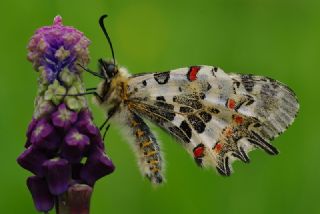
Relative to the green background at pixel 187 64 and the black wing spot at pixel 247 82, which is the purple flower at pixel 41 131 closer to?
the black wing spot at pixel 247 82

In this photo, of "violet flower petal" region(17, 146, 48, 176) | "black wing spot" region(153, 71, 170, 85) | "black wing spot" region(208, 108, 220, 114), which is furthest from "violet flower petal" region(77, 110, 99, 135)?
"black wing spot" region(208, 108, 220, 114)

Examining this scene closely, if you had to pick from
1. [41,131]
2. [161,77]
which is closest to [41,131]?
[41,131]

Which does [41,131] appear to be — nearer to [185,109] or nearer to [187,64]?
[185,109]

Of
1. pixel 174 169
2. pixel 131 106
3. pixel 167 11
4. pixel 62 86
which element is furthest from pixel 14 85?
pixel 62 86

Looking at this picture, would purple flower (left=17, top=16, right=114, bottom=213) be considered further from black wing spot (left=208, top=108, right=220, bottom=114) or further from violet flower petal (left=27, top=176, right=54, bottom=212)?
black wing spot (left=208, top=108, right=220, bottom=114)

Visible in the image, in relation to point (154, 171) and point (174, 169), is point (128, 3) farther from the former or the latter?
point (154, 171)

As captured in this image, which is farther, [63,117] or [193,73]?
[193,73]
